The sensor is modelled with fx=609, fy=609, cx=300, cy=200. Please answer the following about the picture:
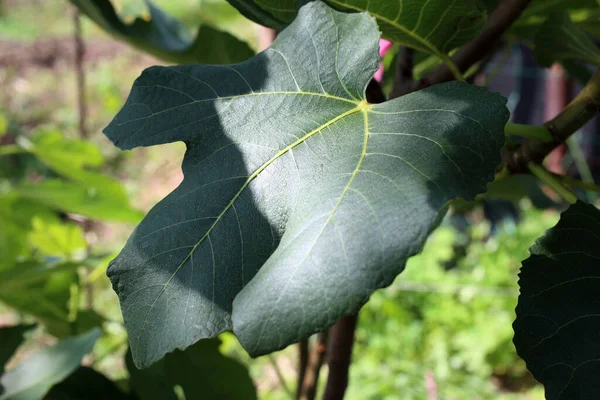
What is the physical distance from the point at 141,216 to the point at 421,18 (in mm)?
677

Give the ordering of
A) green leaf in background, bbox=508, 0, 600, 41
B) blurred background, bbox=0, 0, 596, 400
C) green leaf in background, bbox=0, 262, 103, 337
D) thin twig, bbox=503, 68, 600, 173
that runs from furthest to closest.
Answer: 1. blurred background, bbox=0, 0, 596, 400
2. green leaf in background, bbox=0, 262, 103, 337
3. green leaf in background, bbox=508, 0, 600, 41
4. thin twig, bbox=503, 68, 600, 173

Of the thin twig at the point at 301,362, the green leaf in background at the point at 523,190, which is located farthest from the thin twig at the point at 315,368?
the green leaf in background at the point at 523,190

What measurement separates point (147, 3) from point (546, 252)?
2.48 ft

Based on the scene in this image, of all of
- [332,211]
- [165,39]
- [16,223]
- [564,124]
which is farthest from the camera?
[16,223]

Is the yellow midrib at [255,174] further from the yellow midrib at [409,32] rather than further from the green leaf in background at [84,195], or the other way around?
the green leaf in background at [84,195]

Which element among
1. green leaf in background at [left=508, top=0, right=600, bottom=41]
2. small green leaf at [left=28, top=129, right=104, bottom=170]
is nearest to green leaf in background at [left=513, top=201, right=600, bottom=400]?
green leaf in background at [left=508, top=0, right=600, bottom=41]

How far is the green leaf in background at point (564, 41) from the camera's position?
0.67 meters

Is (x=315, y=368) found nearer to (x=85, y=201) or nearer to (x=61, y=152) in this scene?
(x=85, y=201)

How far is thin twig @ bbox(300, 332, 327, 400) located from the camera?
910 millimetres

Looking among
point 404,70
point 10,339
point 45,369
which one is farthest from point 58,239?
point 404,70

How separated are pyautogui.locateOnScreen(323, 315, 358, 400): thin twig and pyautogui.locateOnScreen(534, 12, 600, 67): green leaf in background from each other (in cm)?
39

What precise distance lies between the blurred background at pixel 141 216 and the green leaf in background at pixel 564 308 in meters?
0.56

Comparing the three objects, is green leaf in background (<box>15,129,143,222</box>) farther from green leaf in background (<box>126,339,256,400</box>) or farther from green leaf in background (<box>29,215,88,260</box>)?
green leaf in background (<box>126,339,256,400</box>)

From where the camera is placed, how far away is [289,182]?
47 cm
